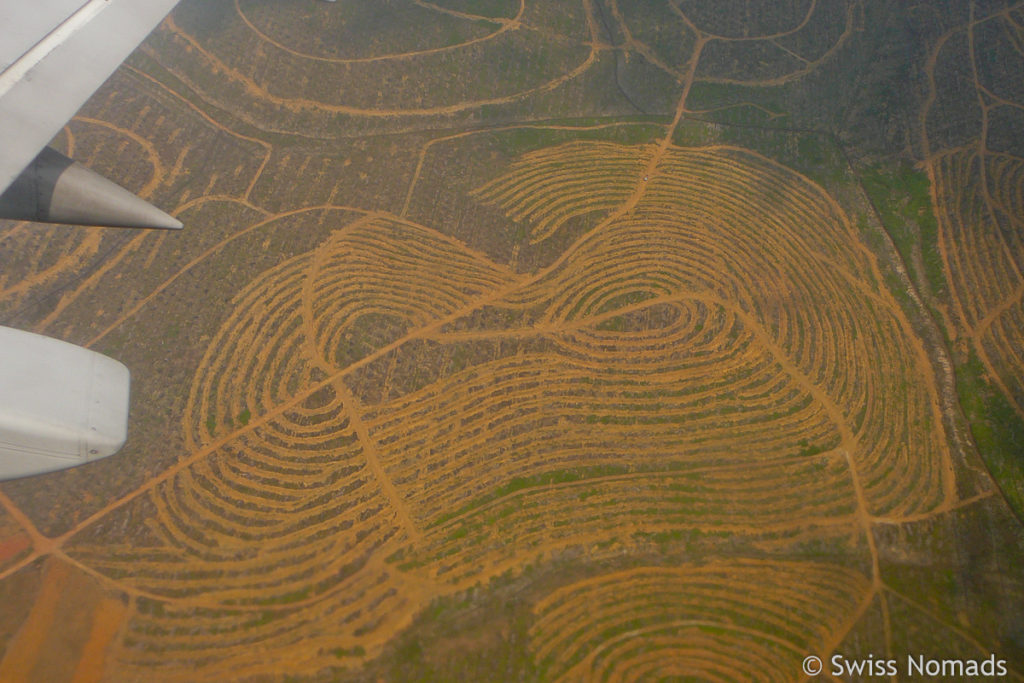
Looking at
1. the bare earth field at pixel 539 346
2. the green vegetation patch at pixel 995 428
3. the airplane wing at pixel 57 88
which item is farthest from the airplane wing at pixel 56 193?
the green vegetation patch at pixel 995 428

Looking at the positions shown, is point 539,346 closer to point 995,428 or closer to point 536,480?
point 536,480

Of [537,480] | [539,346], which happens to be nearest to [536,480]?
[537,480]

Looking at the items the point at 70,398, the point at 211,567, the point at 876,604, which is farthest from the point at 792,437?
the point at 70,398

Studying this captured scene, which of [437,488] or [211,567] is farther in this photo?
[437,488]

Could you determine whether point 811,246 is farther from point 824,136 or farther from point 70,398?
point 70,398

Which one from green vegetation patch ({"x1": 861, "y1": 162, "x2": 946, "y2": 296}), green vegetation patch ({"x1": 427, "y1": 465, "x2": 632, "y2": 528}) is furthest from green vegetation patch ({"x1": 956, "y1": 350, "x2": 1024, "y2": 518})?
green vegetation patch ({"x1": 427, "y1": 465, "x2": 632, "y2": 528})

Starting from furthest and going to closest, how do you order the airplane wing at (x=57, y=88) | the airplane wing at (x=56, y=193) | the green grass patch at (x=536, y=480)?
the green grass patch at (x=536, y=480), the airplane wing at (x=57, y=88), the airplane wing at (x=56, y=193)

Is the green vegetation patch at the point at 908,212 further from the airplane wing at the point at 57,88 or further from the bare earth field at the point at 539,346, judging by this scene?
the airplane wing at the point at 57,88
